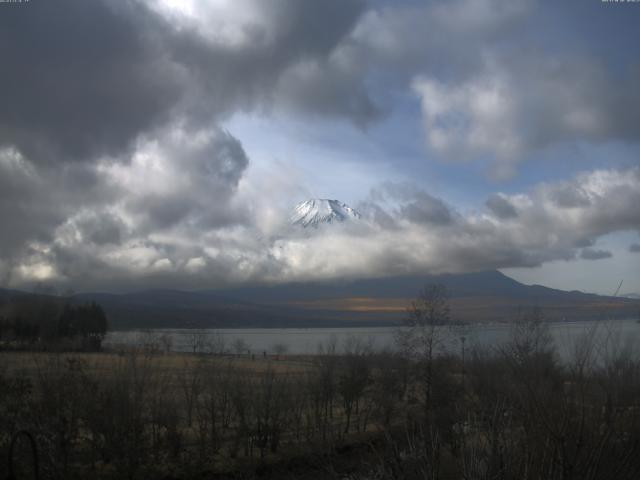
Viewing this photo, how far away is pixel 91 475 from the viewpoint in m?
26.0

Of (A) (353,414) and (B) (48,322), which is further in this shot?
(B) (48,322)

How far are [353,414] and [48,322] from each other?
38.5 meters

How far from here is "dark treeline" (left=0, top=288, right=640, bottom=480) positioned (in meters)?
9.09

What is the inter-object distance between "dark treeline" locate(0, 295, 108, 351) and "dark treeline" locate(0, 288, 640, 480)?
10.7m

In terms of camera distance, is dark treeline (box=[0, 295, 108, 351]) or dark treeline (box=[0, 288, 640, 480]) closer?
dark treeline (box=[0, 288, 640, 480])

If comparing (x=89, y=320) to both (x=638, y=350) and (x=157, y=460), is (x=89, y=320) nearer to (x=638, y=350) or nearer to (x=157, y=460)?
(x=157, y=460)

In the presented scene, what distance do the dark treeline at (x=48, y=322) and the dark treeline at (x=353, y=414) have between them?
35.1 ft

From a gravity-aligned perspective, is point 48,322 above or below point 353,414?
above

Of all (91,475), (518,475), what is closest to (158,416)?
(91,475)

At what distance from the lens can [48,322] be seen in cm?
6750

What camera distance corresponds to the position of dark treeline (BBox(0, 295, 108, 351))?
48250mm

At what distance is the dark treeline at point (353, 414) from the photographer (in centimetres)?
909

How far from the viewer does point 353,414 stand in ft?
164

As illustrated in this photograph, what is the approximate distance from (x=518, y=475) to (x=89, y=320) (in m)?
94.7
